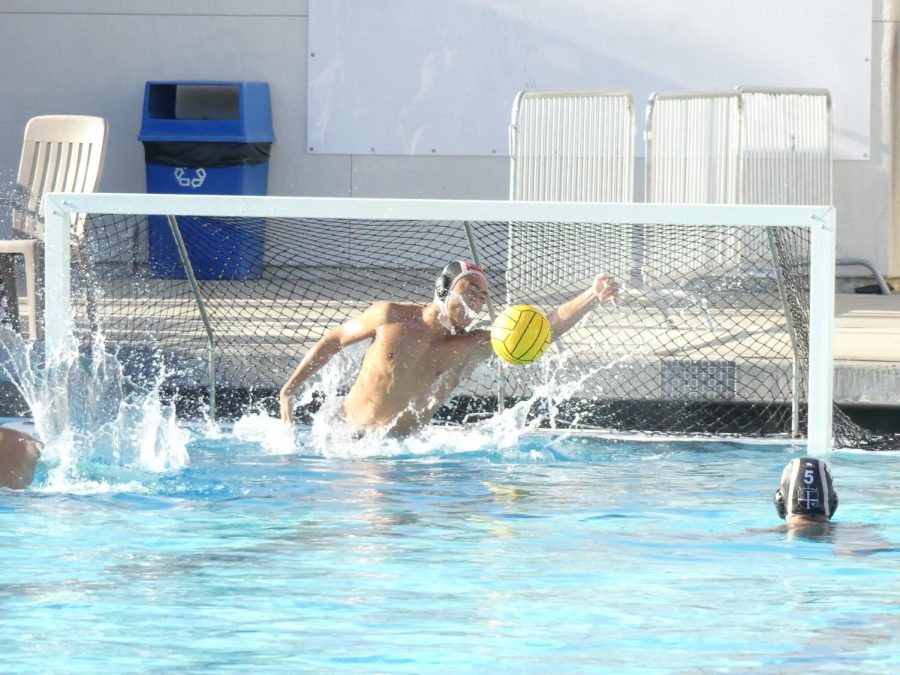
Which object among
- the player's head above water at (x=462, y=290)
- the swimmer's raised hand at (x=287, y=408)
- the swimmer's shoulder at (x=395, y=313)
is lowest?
the swimmer's raised hand at (x=287, y=408)

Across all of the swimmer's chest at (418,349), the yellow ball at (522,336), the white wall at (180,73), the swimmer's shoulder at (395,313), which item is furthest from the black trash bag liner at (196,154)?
the yellow ball at (522,336)

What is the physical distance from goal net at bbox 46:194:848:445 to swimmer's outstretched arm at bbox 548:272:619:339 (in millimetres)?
272

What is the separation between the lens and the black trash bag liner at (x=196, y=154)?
34.6ft

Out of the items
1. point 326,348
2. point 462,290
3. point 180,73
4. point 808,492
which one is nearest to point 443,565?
point 808,492

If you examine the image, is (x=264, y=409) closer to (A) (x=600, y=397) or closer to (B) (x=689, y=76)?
(A) (x=600, y=397)

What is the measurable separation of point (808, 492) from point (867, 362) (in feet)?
7.31

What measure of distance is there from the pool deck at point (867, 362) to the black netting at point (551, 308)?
16 cm

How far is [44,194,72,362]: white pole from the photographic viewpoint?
648 centimetres

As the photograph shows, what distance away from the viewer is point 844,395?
23.9 ft

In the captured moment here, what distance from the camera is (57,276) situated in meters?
6.52

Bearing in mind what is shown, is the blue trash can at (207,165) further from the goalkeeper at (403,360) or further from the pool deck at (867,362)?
the pool deck at (867,362)

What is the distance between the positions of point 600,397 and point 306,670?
158 inches

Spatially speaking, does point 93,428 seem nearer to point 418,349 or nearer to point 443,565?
point 418,349

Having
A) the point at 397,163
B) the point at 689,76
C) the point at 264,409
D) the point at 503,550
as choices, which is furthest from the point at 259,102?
the point at 503,550
